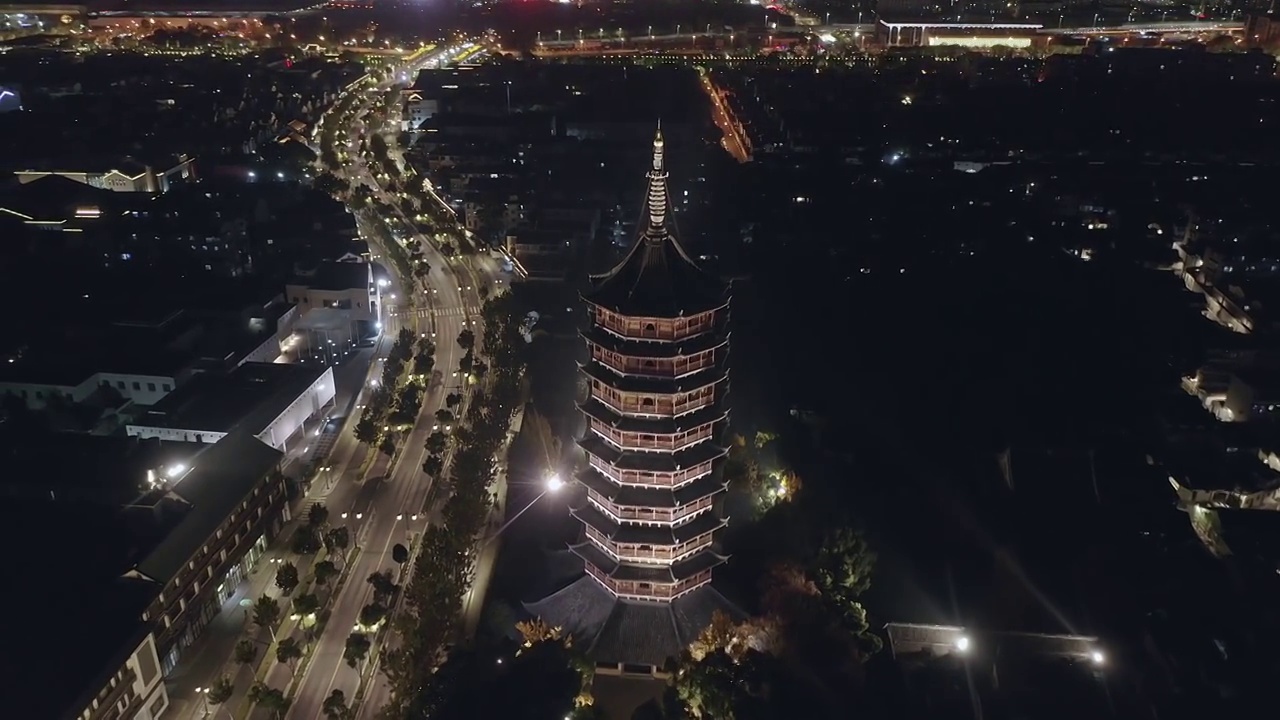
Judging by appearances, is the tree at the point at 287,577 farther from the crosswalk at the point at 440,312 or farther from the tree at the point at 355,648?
the crosswalk at the point at 440,312

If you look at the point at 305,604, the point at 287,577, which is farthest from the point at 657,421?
the point at 287,577

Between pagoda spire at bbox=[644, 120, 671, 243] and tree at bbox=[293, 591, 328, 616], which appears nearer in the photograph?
pagoda spire at bbox=[644, 120, 671, 243]

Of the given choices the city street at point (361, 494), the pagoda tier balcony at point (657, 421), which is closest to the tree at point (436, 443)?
the city street at point (361, 494)

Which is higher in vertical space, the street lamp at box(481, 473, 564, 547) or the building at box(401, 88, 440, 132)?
the building at box(401, 88, 440, 132)

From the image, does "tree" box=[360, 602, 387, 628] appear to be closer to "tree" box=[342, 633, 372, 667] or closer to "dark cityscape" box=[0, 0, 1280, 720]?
"dark cityscape" box=[0, 0, 1280, 720]

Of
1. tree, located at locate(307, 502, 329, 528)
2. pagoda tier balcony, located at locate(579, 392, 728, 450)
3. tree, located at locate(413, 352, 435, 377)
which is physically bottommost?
tree, located at locate(307, 502, 329, 528)

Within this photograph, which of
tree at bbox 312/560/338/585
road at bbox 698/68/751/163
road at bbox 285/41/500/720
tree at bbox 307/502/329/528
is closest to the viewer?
road at bbox 285/41/500/720

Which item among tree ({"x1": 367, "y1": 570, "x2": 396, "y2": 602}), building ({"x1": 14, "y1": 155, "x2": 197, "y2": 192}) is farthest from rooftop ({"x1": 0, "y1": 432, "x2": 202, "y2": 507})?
building ({"x1": 14, "y1": 155, "x2": 197, "y2": 192})

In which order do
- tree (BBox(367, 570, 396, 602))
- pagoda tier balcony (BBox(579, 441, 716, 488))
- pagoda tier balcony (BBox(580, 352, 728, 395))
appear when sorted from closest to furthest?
1. pagoda tier balcony (BBox(580, 352, 728, 395))
2. pagoda tier balcony (BBox(579, 441, 716, 488))
3. tree (BBox(367, 570, 396, 602))
